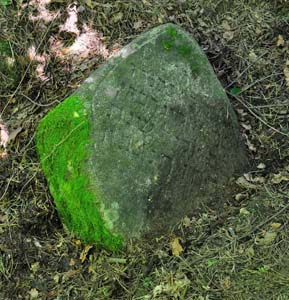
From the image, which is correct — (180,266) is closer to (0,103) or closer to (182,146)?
(182,146)

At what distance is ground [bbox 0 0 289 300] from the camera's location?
318 centimetres

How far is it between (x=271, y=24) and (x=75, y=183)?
8.19 feet

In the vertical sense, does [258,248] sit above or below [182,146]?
below

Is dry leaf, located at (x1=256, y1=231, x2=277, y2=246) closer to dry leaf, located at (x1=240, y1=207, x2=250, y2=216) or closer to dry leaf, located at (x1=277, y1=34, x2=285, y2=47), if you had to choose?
dry leaf, located at (x1=240, y1=207, x2=250, y2=216)

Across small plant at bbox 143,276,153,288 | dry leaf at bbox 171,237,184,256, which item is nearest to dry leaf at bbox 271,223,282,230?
dry leaf at bbox 171,237,184,256

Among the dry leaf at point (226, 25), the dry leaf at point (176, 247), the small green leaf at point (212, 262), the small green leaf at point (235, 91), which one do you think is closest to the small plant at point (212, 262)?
the small green leaf at point (212, 262)

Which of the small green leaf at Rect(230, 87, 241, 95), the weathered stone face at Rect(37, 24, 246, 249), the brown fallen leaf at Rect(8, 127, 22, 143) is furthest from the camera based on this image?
the small green leaf at Rect(230, 87, 241, 95)

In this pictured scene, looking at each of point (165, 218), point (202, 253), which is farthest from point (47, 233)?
point (202, 253)

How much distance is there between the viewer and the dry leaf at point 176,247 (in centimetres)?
333

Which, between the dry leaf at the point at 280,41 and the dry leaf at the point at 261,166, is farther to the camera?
the dry leaf at the point at 280,41

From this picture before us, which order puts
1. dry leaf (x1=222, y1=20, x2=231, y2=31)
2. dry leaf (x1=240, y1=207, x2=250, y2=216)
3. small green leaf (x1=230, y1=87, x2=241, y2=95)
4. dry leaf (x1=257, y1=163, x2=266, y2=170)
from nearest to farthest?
dry leaf (x1=240, y1=207, x2=250, y2=216) → dry leaf (x1=257, y1=163, x2=266, y2=170) → small green leaf (x1=230, y1=87, x2=241, y2=95) → dry leaf (x1=222, y1=20, x2=231, y2=31)

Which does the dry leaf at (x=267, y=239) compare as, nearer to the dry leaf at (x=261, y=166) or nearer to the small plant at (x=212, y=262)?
the small plant at (x=212, y=262)

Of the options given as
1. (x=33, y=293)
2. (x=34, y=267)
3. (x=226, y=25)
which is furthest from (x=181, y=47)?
(x=33, y=293)

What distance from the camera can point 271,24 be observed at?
4766mm
